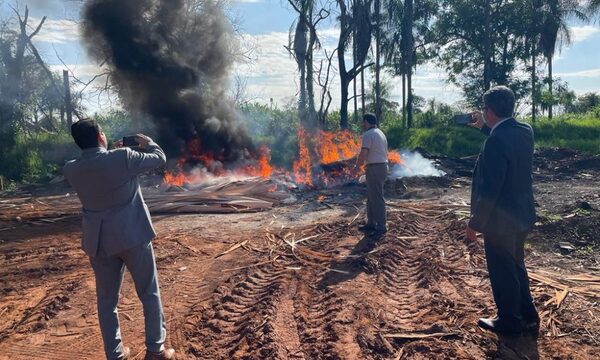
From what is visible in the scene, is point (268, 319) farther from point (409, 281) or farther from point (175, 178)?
point (175, 178)

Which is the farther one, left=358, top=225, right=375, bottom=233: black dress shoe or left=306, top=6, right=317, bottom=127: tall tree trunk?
left=306, top=6, right=317, bottom=127: tall tree trunk

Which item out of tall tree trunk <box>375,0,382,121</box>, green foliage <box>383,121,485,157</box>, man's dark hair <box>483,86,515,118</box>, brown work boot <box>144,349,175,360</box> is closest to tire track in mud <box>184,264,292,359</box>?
brown work boot <box>144,349,175,360</box>

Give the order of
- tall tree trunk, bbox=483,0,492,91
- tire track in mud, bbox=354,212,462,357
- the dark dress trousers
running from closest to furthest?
the dark dress trousers → tire track in mud, bbox=354,212,462,357 → tall tree trunk, bbox=483,0,492,91

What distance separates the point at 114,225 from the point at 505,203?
3225mm

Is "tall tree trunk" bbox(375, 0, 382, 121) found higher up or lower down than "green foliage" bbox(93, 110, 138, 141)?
higher up

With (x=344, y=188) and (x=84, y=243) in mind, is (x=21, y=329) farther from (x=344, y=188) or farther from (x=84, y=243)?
(x=344, y=188)

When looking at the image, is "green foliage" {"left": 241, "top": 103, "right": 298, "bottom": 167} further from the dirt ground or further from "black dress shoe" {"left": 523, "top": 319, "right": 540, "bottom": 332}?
"black dress shoe" {"left": 523, "top": 319, "right": 540, "bottom": 332}

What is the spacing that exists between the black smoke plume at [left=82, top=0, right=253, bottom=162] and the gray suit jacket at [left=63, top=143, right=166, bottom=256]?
47.1 ft

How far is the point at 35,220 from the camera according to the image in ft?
34.0

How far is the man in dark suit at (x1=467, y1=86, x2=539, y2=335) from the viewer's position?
3.91m

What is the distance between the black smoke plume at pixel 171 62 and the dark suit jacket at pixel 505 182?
49.5 ft

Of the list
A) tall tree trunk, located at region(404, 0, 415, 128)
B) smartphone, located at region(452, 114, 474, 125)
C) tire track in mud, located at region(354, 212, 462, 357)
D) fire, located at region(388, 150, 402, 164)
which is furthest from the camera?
tall tree trunk, located at region(404, 0, 415, 128)

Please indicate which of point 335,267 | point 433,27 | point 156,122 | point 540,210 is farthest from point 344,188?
point 433,27

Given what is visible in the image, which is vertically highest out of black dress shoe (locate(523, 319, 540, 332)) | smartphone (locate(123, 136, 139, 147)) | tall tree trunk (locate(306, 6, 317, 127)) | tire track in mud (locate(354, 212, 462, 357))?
tall tree trunk (locate(306, 6, 317, 127))
